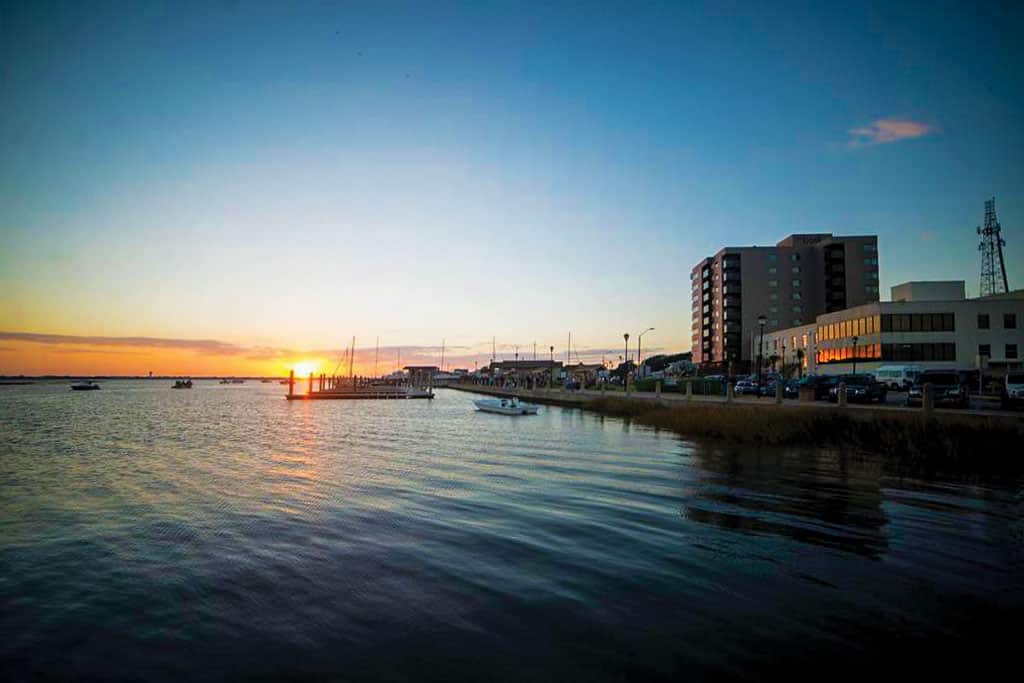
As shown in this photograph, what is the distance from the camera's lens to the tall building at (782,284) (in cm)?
12444

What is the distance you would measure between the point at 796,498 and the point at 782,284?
126 m

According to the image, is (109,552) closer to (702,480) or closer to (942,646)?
(942,646)

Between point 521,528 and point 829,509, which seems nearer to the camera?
point 521,528

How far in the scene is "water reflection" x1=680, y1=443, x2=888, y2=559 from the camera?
11805 mm

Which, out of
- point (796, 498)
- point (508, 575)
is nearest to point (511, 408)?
point (796, 498)

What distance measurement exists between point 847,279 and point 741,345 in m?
25.0

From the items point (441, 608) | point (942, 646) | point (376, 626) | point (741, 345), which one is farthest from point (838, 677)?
point (741, 345)

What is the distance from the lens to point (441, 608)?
815 cm

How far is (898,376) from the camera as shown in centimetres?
5394

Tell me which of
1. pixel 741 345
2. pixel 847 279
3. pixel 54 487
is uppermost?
pixel 847 279

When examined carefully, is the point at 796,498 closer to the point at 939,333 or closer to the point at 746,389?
the point at 746,389

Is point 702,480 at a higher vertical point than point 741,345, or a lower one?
lower

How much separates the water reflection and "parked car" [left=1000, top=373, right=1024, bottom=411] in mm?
14814

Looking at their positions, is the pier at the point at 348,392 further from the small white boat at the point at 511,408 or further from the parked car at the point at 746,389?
the parked car at the point at 746,389
